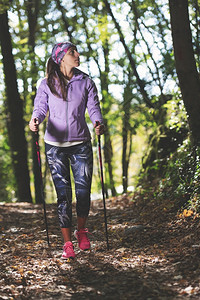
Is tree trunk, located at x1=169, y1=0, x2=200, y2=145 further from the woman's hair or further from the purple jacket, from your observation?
the woman's hair

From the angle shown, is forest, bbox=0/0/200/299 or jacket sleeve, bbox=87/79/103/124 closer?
forest, bbox=0/0/200/299

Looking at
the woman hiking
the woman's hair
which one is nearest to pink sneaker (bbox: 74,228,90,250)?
the woman hiking

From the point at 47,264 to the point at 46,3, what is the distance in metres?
13.2

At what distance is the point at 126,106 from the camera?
39.2 feet

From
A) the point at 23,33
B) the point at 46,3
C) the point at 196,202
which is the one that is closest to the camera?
the point at 196,202

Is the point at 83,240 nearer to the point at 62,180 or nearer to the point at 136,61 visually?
the point at 62,180

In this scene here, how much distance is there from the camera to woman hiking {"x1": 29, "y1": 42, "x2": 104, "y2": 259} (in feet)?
14.6

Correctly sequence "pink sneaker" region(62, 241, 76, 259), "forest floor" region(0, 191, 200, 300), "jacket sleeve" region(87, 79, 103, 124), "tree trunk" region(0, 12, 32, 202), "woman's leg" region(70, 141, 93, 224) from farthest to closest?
"tree trunk" region(0, 12, 32, 202) → "jacket sleeve" region(87, 79, 103, 124) → "woman's leg" region(70, 141, 93, 224) → "pink sneaker" region(62, 241, 76, 259) → "forest floor" region(0, 191, 200, 300)

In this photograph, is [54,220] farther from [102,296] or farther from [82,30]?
[82,30]

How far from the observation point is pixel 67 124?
175 inches

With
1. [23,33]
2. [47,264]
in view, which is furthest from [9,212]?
[23,33]

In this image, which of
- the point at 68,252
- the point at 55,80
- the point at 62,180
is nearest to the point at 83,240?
the point at 68,252

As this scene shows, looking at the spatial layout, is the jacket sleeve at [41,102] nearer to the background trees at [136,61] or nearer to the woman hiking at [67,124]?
the woman hiking at [67,124]

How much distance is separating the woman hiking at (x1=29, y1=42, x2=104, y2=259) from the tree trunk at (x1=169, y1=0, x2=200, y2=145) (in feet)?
5.89
